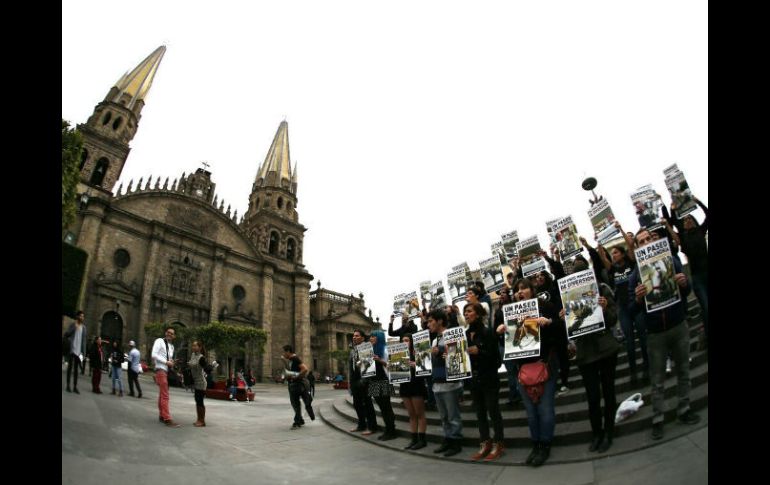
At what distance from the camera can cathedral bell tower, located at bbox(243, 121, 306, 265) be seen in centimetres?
4097

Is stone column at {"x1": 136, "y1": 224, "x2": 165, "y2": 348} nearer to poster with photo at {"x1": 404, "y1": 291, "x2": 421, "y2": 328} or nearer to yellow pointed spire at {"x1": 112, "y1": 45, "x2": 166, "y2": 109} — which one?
yellow pointed spire at {"x1": 112, "y1": 45, "x2": 166, "y2": 109}

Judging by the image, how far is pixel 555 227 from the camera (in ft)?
23.7

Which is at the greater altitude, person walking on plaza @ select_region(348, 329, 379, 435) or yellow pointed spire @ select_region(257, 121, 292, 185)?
yellow pointed spire @ select_region(257, 121, 292, 185)

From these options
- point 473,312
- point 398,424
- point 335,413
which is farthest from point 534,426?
point 335,413

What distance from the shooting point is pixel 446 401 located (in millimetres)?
5262

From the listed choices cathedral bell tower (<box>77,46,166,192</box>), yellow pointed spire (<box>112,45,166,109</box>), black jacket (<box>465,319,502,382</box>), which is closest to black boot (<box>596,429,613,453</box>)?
black jacket (<box>465,319,502,382</box>)

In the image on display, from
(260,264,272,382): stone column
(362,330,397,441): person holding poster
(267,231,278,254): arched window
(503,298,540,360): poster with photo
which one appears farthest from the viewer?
(267,231,278,254): arched window

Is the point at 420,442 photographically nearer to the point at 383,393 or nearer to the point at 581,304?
the point at 383,393

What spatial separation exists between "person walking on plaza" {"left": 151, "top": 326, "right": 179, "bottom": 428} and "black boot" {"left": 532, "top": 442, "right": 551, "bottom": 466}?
6.19 m

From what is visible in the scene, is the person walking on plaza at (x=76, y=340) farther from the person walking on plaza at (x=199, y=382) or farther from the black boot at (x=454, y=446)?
the black boot at (x=454, y=446)

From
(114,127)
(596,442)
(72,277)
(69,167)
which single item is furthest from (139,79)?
(596,442)

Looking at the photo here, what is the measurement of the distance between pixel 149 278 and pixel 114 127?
14647mm

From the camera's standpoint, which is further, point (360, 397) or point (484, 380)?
point (360, 397)
